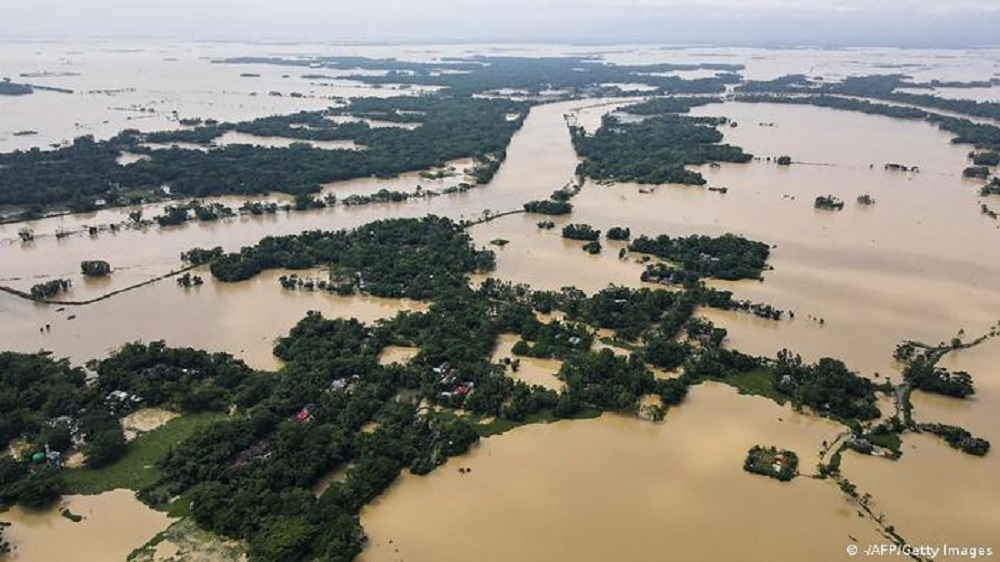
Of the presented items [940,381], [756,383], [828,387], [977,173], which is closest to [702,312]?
[756,383]

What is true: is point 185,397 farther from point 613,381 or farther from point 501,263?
point 501,263

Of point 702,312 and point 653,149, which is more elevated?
point 653,149

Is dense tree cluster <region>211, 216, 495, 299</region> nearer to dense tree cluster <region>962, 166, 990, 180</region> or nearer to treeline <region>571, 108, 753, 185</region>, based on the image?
treeline <region>571, 108, 753, 185</region>

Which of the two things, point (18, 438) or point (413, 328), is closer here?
point (18, 438)

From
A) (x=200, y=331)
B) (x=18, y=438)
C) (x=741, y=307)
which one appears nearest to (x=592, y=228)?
(x=741, y=307)

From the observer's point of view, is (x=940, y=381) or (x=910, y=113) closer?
(x=940, y=381)

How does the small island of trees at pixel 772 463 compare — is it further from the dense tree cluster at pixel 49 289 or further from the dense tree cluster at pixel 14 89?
the dense tree cluster at pixel 14 89

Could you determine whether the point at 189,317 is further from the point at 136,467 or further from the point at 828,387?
the point at 828,387
